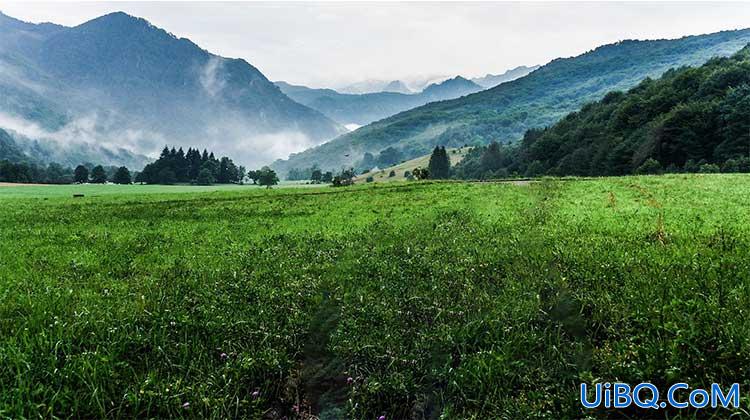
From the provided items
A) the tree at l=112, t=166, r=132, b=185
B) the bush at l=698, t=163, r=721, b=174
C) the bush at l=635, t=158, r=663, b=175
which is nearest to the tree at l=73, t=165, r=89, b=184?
the tree at l=112, t=166, r=132, b=185

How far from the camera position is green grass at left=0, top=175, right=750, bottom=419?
512 centimetres

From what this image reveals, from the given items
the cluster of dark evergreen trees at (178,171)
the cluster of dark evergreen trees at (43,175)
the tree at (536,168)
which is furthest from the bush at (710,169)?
the cluster of dark evergreen trees at (43,175)

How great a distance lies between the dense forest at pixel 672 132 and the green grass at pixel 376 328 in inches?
3919

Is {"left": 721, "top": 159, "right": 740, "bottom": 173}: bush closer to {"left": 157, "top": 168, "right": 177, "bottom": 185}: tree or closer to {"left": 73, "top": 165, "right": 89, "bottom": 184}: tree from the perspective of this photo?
{"left": 157, "top": 168, "right": 177, "bottom": 185}: tree

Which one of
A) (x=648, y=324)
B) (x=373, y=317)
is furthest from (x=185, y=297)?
(x=648, y=324)

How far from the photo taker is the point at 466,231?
16.5 metres

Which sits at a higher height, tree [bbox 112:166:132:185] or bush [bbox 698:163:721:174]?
tree [bbox 112:166:132:185]

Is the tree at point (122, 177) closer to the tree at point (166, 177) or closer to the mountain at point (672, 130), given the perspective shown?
the tree at point (166, 177)

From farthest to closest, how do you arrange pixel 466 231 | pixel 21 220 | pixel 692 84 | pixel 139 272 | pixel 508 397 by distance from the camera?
pixel 692 84 < pixel 21 220 < pixel 466 231 < pixel 139 272 < pixel 508 397

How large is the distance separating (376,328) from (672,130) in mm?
128405

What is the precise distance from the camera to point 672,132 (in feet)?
355

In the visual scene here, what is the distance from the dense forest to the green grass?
9953 cm

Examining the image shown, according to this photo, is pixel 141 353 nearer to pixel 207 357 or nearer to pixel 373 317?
pixel 207 357

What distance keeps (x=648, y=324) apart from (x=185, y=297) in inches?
318
